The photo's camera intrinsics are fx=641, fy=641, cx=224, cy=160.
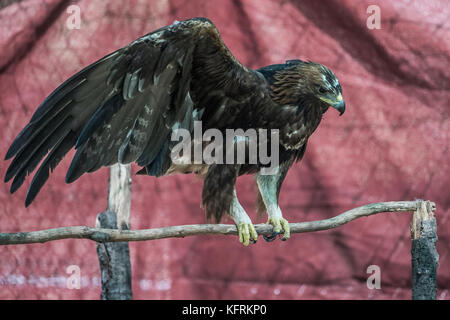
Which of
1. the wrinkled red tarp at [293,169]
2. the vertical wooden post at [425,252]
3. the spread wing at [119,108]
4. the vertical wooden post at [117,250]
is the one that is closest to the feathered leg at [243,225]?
the spread wing at [119,108]

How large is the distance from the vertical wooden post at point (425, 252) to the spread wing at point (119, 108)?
72 cm

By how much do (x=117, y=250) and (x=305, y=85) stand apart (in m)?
1.18

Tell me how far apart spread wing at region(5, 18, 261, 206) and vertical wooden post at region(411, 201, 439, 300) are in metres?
0.72

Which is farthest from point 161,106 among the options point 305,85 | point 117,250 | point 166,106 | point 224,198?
point 117,250

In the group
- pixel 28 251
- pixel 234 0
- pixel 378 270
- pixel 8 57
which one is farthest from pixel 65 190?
pixel 378 270

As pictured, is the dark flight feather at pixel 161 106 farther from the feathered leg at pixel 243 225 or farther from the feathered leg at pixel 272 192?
the feathered leg at pixel 272 192

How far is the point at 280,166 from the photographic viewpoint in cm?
223

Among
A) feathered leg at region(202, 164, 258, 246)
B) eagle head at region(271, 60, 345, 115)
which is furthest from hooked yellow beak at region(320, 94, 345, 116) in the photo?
feathered leg at region(202, 164, 258, 246)

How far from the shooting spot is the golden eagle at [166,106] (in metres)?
1.94

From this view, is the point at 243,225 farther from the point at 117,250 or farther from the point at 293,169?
the point at 293,169

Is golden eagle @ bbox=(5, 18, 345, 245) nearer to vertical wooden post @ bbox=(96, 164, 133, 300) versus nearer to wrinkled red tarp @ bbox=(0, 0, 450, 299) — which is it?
vertical wooden post @ bbox=(96, 164, 133, 300)

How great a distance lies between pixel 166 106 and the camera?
6.64 feet

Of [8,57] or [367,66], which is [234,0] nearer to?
[367,66]

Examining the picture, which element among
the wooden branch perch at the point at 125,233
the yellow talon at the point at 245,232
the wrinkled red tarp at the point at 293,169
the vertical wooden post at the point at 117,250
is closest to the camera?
the wooden branch perch at the point at 125,233
